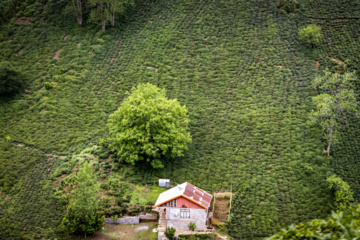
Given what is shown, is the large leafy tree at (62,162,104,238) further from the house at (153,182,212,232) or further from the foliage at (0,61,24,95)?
the foliage at (0,61,24,95)

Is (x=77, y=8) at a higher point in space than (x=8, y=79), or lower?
higher

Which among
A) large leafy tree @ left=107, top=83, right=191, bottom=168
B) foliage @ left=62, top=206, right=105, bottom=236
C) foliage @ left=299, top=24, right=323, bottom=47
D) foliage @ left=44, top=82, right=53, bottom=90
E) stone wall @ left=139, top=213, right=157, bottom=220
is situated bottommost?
stone wall @ left=139, top=213, right=157, bottom=220

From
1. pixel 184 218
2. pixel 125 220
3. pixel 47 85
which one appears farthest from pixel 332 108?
pixel 47 85

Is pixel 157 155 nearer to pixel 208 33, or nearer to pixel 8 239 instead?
pixel 8 239

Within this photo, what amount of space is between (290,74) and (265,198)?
63.5 feet

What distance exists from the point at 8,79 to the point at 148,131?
21.6 m

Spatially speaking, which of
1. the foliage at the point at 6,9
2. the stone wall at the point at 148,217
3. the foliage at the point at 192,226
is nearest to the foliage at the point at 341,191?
the foliage at the point at 192,226

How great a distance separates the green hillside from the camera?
113ft

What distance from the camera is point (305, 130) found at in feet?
131

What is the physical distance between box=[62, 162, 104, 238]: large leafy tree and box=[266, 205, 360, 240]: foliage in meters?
19.4

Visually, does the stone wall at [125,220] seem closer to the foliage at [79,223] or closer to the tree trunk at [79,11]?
the foliage at [79,223]

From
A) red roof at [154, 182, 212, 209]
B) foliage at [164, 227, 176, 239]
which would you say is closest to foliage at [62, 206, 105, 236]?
red roof at [154, 182, 212, 209]

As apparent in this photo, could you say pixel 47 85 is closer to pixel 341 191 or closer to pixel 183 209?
pixel 183 209

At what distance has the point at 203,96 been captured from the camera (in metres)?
45.7
